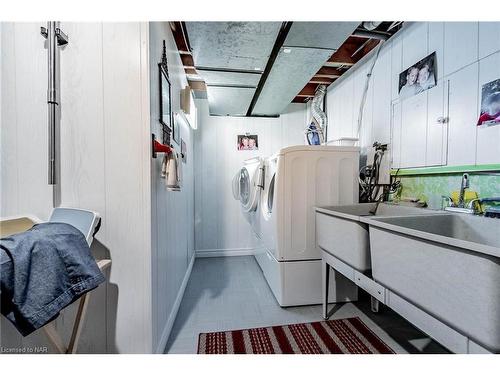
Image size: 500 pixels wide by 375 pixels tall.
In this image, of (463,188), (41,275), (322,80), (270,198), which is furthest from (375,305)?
(322,80)

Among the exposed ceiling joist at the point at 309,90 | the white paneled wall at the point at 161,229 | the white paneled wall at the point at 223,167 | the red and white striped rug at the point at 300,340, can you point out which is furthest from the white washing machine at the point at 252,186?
the exposed ceiling joist at the point at 309,90

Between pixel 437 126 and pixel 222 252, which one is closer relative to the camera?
pixel 437 126

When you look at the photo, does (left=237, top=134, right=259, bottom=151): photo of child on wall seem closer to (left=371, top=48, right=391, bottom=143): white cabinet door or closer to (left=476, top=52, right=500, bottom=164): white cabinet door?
(left=371, top=48, right=391, bottom=143): white cabinet door

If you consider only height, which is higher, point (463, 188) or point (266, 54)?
point (266, 54)

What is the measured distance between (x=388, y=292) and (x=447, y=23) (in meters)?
1.88

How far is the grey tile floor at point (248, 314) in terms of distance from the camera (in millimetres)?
1607

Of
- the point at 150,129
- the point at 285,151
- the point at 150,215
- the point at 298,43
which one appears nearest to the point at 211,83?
the point at 298,43

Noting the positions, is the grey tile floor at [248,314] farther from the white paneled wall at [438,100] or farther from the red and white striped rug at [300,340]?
the white paneled wall at [438,100]

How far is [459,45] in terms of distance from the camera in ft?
5.02

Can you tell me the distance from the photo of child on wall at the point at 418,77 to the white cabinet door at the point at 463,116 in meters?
0.18

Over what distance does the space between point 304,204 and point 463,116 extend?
1.23 metres

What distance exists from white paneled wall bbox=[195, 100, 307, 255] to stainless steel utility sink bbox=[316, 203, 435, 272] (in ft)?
6.33

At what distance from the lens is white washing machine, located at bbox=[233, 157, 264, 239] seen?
8.54 ft

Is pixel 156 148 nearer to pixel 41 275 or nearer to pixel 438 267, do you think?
pixel 41 275
